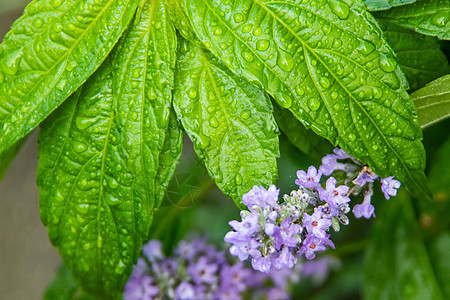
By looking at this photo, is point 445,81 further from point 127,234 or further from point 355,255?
point 355,255

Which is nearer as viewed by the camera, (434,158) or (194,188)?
(194,188)

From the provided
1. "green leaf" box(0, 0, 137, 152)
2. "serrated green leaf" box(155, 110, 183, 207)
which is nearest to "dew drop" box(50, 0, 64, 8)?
"green leaf" box(0, 0, 137, 152)

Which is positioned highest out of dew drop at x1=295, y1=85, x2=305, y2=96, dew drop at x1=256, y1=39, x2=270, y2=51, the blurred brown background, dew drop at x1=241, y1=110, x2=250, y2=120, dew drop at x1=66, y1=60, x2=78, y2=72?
dew drop at x1=256, y1=39, x2=270, y2=51

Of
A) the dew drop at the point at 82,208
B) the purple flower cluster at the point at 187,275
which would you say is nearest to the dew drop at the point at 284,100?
the dew drop at the point at 82,208

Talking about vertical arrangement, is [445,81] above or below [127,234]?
above

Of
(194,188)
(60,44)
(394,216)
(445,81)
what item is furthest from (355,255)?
(60,44)

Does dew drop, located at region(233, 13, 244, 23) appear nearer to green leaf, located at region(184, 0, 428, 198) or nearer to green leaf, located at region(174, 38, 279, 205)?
green leaf, located at region(184, 0, 428, 198)

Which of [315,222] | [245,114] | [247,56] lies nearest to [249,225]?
[315,222]
